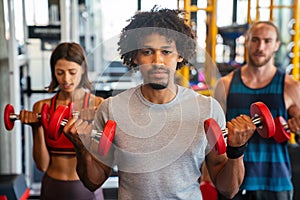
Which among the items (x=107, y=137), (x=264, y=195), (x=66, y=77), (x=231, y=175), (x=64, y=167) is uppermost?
(x=66, y=77)

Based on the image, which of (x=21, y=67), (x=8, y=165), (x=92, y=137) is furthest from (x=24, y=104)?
(x=92, y=137)

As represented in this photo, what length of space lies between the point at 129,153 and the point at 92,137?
92 mm

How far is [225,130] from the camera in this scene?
93 cm

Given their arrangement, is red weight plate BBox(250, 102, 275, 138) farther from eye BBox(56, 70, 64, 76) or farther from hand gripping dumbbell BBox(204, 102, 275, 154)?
eye BBox(56, 70, 64, 76)

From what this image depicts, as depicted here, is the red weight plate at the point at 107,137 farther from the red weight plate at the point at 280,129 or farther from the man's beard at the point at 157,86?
the red weight plate at the point at 280,129

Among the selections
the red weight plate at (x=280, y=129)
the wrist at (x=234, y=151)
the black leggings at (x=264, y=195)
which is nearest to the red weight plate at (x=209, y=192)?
the black leggings at (x=264, y=195)

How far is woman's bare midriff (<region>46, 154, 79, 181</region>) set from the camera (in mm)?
1547

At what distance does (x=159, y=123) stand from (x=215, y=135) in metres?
0.13

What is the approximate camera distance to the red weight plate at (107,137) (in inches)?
35.7

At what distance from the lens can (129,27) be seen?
93 centimetres

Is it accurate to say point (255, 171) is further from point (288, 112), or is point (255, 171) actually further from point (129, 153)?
point (129, 153)

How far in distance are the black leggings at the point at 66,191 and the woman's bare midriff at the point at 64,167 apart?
0.02 m

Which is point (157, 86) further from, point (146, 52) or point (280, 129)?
point (280, 129)

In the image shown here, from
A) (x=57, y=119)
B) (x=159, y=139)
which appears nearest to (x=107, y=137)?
(x=159, y=139)
